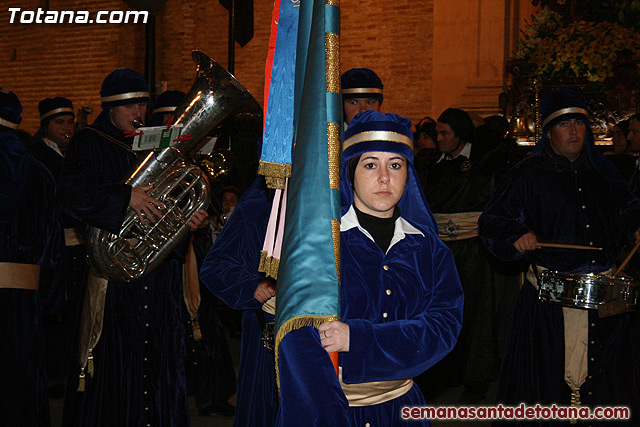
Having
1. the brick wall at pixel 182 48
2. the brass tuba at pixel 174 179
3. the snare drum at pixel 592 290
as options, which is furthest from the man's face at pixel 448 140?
the brick wall at pixel 182 48

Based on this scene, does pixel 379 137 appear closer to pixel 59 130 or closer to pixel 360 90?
pixel 360 90

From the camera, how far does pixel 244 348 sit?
402 cm

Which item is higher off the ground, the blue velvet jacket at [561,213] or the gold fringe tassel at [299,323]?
the blue velvet jacket at [561,213]

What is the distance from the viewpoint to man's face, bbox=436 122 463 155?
23.7 ft

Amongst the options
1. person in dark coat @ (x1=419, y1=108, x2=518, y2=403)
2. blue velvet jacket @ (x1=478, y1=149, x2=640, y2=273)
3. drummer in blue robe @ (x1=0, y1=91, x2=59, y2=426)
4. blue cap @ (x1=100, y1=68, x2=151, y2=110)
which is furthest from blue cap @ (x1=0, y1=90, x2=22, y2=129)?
person in dark coat @ (x1=419, y1=108, x2=518, y2=403)

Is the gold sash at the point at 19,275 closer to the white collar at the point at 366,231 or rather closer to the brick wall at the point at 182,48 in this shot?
the white collar at the point at 366,231

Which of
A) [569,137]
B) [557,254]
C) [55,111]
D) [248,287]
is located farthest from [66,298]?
[569,137]

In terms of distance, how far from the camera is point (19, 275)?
14.6ft

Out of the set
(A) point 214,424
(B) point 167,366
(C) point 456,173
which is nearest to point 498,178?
(C) point 456,173

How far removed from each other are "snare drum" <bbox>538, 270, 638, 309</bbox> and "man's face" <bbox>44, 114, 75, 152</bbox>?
208 inches

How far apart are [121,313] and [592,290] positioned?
2880 mm

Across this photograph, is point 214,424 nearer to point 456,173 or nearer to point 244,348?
point 244,348

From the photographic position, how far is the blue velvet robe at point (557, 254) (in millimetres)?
4812

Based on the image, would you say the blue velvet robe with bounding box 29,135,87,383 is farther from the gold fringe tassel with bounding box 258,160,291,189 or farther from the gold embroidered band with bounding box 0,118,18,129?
the gold fringe tassel with bounding box 258,160,291,189
